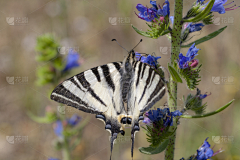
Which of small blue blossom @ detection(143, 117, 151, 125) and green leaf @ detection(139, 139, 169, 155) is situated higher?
small blue blossom @ detection(143, 117, 151, 125)

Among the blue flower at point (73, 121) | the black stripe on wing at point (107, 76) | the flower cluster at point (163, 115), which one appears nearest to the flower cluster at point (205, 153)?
the flower cluster at point (163, 115)

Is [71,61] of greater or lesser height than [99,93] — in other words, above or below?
above

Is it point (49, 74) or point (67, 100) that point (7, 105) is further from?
point (67, 100)

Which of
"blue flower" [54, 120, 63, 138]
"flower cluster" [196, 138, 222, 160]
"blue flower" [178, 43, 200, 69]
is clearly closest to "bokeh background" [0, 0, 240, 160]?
"blue flower" [54, 120, 63, 138]

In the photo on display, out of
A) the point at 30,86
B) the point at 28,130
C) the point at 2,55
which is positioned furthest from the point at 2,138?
the point at 2,55

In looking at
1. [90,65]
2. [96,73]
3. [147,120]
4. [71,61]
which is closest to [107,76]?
[96,73]

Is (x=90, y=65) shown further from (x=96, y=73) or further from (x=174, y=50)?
(x=174, y=50)

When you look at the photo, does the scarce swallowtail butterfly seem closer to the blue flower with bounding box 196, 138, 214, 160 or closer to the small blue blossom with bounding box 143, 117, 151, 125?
the small blue blossom with bounding box 143, 117, 151, 125
